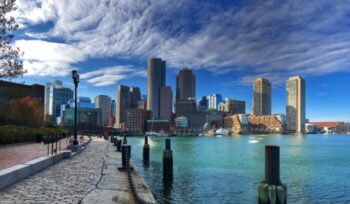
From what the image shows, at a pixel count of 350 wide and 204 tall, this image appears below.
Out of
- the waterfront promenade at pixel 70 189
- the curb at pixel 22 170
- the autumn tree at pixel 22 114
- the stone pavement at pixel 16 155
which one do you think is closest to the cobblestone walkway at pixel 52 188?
the waterfront promenade at pixel 70 189

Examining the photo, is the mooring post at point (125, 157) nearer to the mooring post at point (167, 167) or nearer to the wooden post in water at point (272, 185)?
the mooring post at point (167, 167)

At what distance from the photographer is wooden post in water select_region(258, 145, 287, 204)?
1000cm

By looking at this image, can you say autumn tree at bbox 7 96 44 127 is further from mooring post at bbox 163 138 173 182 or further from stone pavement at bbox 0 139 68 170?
mooring post at bbox 163 138 173 182

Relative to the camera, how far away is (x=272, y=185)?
33.2ft

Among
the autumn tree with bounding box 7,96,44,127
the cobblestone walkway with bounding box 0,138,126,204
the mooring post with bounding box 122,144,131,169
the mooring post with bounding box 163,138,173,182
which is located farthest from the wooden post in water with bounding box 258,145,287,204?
the autumn tree with bounding box 7,96,44,127

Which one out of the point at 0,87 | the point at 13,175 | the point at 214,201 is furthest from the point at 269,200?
the point at 0,87

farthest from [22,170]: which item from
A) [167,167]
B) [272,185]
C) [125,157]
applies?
[167,167]

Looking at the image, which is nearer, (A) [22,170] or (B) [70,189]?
(B) [70,189]

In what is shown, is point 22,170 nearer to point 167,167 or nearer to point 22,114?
point 167,167

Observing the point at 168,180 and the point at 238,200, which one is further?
the point at 168,180

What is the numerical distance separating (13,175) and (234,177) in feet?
71.2

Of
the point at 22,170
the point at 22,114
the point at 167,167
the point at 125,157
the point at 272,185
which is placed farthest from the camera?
the point at 22,114

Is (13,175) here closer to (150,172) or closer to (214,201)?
(214,201)

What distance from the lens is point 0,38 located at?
27.5 m
